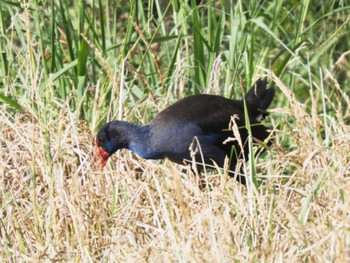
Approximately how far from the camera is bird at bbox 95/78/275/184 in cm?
458

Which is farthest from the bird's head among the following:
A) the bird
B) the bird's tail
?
the bird's tail

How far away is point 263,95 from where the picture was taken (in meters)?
5.08

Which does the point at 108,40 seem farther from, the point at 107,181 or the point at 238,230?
the point at 238,230

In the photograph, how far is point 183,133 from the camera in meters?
4.71

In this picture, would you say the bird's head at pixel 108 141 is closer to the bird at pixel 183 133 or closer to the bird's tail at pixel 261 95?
the bird at pixel 183 133

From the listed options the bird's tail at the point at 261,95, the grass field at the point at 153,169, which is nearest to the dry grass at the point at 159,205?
the grass field at the point at 153,169

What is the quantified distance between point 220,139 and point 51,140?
729 millimetres

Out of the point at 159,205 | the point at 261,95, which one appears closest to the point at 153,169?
the point at 159,205

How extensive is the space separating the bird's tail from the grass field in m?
0.06

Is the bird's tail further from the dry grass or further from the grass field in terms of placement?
the dry grass

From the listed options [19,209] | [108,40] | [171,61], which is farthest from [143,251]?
[108,40]

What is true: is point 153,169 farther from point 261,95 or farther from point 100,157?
point 261,95

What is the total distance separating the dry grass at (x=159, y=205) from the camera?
130 inches

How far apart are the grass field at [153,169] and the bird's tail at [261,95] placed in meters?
0.06
